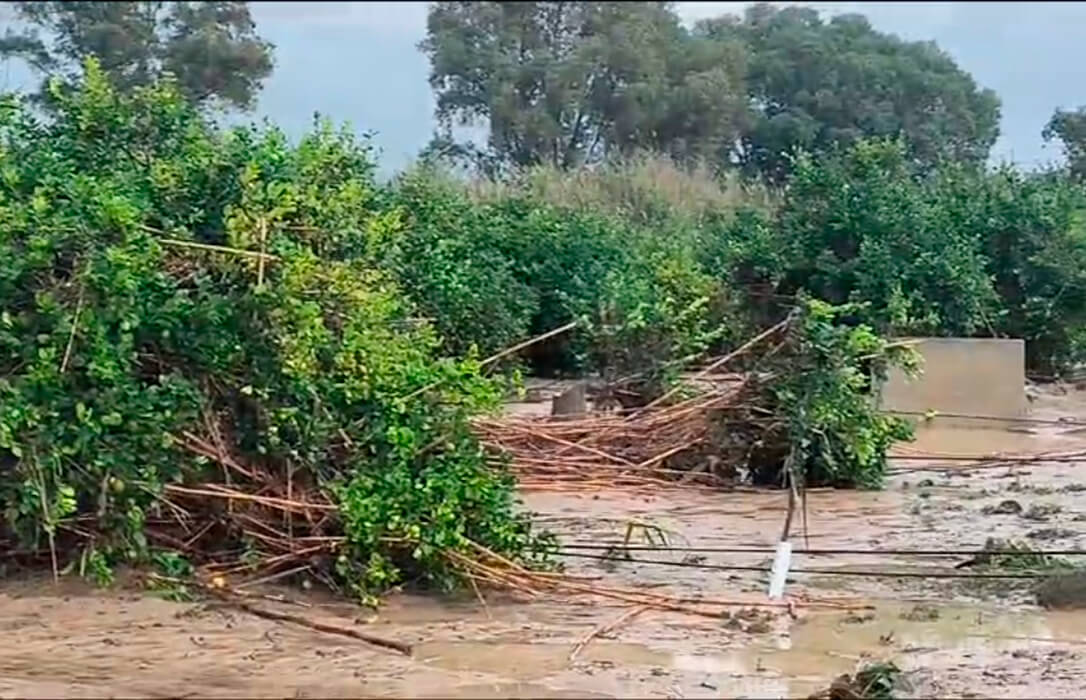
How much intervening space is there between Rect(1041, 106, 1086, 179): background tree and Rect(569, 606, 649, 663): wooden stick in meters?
10.1

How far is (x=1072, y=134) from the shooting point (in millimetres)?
17141

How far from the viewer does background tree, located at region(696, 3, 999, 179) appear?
2264cm

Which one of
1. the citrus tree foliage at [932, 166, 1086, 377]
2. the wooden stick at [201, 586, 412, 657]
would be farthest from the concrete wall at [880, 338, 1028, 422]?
the wooden stick at [201, 586, 412, 657]

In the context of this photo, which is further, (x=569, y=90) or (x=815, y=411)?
(x=569, y=90)

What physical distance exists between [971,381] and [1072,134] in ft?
9.84

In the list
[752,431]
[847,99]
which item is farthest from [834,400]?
[847,99]

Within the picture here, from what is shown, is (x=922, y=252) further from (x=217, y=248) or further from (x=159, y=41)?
(x=159, y=41)

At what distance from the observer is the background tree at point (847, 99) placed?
74.3ft

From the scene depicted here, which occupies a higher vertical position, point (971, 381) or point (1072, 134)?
point (1072, 134)

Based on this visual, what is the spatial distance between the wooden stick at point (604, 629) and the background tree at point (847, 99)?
43.7ft

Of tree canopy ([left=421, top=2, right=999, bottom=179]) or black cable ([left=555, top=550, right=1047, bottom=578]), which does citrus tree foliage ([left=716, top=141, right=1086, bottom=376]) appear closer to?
tree canopy ([left=421, top=2, right=999, bottom=179])

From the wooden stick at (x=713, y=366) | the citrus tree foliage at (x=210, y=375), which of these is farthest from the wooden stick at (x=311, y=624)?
the wooden stick at (x=713, y=366)

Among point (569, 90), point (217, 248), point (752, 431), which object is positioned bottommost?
point (752, 431)

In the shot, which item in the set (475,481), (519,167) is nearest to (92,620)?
(475,481)
